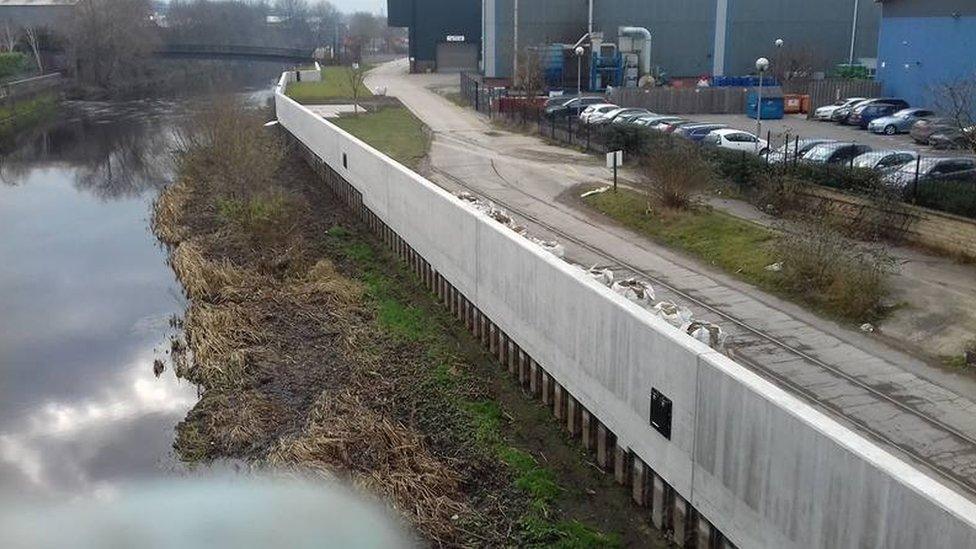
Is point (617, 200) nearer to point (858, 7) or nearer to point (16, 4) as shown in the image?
point (858, 7)

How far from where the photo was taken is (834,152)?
32594 mm

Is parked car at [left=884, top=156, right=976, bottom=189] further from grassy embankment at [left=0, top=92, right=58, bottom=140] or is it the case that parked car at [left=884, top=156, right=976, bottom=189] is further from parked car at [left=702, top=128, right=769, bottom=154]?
grassy embankment at [left=0, top=92, right=58, bottom=140]

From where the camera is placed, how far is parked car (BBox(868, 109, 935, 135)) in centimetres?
4981

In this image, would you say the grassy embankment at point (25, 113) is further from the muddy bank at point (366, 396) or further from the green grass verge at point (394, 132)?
the muddy bank at point (366, 396)

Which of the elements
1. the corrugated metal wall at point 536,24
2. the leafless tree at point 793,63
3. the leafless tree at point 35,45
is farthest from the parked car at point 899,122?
the leafless tree at point 35,45

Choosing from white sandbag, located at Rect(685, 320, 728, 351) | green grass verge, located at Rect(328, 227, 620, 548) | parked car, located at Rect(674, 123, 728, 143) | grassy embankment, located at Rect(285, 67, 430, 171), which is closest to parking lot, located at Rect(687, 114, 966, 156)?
parked car, located at Rect(674, 123, 728, 143)

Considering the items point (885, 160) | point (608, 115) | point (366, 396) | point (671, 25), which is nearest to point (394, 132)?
point (608, 115)

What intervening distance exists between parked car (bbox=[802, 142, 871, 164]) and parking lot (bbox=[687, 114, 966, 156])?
8903 mm

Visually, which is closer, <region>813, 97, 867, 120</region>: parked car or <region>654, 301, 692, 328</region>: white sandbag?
<region>654, 301, 692, 328</region>: white sandbag

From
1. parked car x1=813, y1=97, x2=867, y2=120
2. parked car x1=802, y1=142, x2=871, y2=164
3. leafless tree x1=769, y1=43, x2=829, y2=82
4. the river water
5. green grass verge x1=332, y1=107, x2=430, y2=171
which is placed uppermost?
leafless tree x1=769, y1=43, x2=829, y2=82

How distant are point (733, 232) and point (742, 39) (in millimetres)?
50850

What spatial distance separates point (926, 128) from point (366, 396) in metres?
35.9

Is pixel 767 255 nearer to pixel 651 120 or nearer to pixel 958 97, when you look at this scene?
pixel 651 120

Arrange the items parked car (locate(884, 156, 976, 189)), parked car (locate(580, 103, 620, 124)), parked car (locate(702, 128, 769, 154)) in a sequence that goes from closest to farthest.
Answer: parked car (locate(884, 156, 976, 189)) → parked car (locate(702, 128, 769, 154)) → parked car (locate(580, 103, 620, 124))
